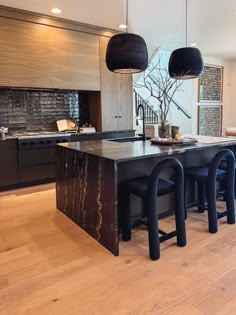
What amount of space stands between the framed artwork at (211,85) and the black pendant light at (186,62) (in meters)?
5.47

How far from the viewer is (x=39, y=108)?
16.4 feet

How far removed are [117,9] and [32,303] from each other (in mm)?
4083

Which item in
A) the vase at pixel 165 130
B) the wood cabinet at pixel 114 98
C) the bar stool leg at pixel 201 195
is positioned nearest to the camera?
the vase at pixel 165 130

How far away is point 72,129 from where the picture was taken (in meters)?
5.12

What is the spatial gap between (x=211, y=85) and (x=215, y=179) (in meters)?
6.81

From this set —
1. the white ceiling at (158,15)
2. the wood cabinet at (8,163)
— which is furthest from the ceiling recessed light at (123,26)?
the wood cabinet at (8,163)

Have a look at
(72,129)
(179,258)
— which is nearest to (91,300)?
(179,258)

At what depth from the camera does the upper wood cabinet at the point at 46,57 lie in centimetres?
415

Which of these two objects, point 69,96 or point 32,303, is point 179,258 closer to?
point 32,303

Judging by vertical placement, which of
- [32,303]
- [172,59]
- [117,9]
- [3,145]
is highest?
[117,9]

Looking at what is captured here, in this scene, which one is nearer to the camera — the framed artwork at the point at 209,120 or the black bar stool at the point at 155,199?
the black bar stool at the point at 155,199

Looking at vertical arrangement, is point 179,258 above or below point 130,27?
below

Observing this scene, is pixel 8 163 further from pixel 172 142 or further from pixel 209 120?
pixel 209 120

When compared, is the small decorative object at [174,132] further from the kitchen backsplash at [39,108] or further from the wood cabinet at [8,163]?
the kitchen backsplash at [39,108]
